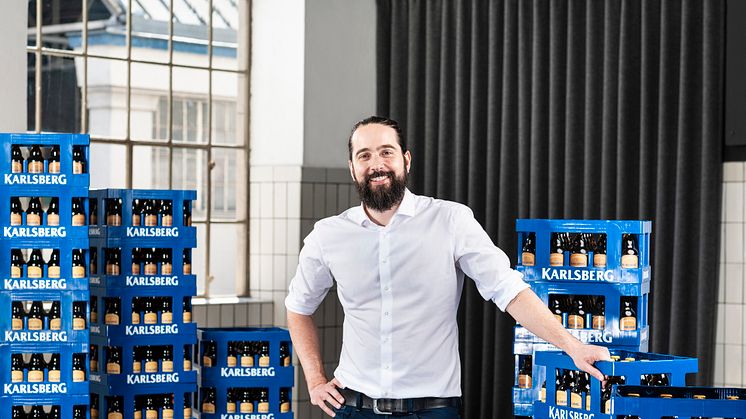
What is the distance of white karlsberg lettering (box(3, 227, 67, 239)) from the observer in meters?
5.23

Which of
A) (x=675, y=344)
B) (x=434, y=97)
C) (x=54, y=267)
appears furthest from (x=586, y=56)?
(x=54, y=267)

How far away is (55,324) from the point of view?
5.34 meters

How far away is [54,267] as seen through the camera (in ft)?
17.4

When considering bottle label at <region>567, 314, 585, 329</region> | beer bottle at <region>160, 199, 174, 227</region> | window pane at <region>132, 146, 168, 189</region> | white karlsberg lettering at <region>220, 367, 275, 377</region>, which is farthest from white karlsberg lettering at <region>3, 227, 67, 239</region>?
bottle label at <region>567, 314, 585, 329</region>

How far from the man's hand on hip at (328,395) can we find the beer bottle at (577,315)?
134cm

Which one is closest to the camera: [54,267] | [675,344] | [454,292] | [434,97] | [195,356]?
[454,292]

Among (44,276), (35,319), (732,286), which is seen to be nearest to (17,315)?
(35,319)

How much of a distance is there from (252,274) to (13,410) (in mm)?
2539

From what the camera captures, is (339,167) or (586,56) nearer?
(586,56)

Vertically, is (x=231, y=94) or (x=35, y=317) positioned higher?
(x=231, y=94)

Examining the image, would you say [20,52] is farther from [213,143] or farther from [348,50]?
[348,50]

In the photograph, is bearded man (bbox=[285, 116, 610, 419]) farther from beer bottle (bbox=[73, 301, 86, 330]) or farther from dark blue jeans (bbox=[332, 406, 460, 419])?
beer bottle (bbox=[73, 301, 86, 330])

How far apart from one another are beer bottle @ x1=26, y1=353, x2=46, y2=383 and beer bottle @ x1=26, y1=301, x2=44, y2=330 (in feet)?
0.55

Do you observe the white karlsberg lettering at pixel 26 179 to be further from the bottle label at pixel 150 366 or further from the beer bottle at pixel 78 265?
the bottle label at pixel 150 366
